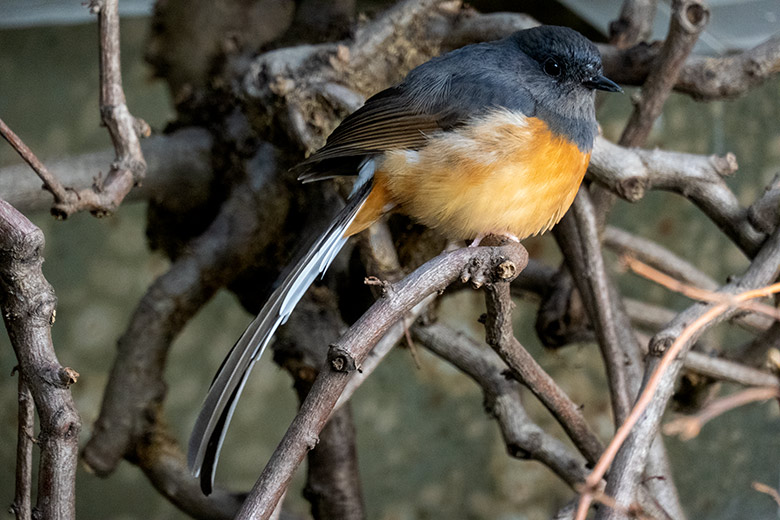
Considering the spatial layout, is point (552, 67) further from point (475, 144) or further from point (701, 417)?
point (701, 417)

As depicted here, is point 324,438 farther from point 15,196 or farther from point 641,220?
point 641,220

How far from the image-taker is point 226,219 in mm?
2000

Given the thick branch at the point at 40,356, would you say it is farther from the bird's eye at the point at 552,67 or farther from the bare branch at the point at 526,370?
the bird's eye at the point at 552,67

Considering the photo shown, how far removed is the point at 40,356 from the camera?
89cm

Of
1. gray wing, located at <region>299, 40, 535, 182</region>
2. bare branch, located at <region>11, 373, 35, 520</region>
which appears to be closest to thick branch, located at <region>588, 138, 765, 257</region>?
gray wing, located at <region>299, 40, 535, 182</region>

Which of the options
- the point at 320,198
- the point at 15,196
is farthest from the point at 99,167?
the point at 320,198

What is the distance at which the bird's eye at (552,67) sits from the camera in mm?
1375

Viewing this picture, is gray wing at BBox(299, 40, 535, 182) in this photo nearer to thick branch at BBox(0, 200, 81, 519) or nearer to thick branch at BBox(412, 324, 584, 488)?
thick branch at BBox(412, 324, 584, 488)

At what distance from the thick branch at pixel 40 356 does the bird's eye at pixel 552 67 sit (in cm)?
89

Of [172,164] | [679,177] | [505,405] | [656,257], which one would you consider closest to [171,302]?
[172,164]

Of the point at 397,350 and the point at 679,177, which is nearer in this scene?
the point at 679,177

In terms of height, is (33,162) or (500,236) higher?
(33,162)

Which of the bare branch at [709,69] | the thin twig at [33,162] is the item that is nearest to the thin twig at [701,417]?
the thin twig at [33,162]

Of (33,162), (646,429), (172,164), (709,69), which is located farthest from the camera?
(172,164)
